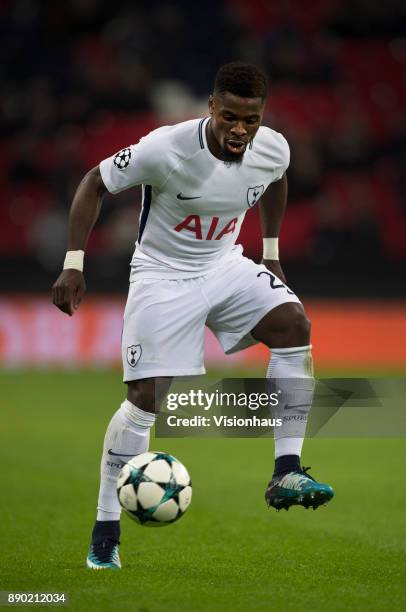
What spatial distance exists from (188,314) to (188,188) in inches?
21.3

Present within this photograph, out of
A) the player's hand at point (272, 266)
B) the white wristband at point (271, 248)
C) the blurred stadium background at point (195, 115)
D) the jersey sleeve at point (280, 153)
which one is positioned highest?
the blurred stadium background at point (195, 115)

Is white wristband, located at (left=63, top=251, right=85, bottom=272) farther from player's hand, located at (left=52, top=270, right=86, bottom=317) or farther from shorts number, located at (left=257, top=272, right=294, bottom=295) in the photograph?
shorts number, located at (left=257, top=272, right=294, bottom=295)

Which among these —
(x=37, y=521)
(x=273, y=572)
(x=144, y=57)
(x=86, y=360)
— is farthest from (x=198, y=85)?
(x=273, y=572)

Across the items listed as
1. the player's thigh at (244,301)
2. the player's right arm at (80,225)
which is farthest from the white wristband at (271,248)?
the player's right arm at (80,225)

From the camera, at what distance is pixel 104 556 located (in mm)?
4883

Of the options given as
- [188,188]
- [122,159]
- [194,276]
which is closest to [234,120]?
[188,188]

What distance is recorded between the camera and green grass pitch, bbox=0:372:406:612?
4.29m

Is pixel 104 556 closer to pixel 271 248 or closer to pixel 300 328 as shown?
pixel 300 328

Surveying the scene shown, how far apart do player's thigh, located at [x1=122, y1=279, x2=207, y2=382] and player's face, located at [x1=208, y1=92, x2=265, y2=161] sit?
25.5 inches

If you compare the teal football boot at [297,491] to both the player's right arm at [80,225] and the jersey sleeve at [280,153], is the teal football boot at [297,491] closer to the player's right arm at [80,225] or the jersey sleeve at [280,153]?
the player's right arm at [80,225]

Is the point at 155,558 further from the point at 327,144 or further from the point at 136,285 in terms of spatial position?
the point at 327,144

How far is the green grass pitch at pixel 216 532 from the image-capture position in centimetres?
429

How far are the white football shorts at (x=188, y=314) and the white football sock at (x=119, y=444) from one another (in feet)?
0.53

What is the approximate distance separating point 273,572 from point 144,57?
12.4 m
